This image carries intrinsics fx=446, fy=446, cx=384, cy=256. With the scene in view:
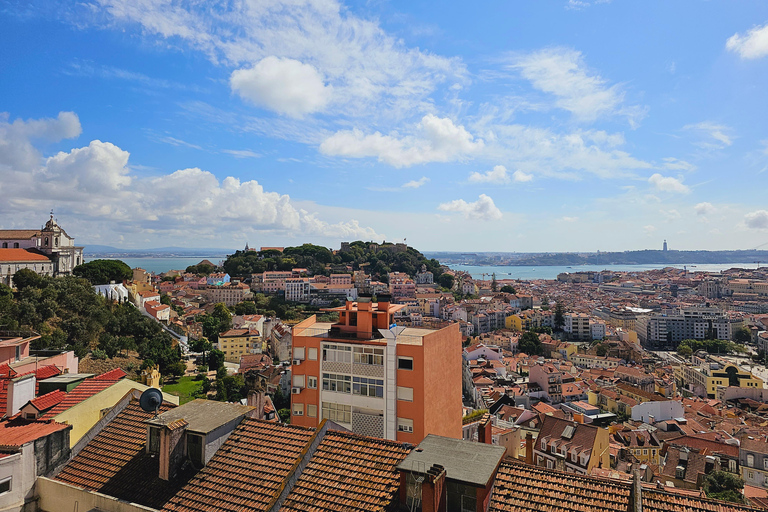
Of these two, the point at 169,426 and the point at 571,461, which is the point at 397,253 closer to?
the point at 571,461

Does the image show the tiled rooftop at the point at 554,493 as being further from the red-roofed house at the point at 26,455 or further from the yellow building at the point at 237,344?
the yellow building at the point at 237,344

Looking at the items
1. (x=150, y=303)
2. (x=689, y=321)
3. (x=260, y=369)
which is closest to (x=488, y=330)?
(x=689, y=321)

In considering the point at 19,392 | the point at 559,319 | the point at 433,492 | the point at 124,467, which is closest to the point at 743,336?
the point at 559,319

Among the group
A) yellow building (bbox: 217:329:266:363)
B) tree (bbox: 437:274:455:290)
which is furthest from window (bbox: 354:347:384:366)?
tree (bbox: 437:274:455:290)

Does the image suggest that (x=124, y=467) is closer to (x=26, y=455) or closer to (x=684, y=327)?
(x=26, y=455)

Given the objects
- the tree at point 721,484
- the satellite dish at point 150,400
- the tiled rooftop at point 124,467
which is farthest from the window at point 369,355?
the tree at point 721,484

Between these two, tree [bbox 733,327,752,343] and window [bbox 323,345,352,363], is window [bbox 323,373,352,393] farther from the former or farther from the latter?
tree [bbox 733,327,752,343]
